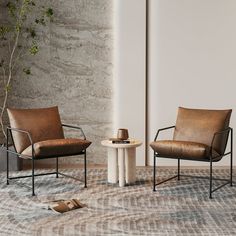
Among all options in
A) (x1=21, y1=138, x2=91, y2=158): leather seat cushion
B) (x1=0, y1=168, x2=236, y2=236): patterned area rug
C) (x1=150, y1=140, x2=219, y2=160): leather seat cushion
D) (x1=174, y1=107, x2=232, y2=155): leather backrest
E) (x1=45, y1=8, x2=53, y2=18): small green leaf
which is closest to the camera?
(x1=0, y1=168, x2=236, y2=236): patterned area rug

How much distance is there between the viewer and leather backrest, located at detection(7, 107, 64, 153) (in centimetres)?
577

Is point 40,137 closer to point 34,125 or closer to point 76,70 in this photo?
point 34,125

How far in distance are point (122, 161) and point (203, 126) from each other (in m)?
0.96

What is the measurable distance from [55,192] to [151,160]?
6.18 ft

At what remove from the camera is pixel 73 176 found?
637cm

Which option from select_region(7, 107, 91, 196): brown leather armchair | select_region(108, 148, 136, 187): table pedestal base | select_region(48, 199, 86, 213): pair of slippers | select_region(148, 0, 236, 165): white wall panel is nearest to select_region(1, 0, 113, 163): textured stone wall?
select_region(148, 0, 236, 165): white wall panel

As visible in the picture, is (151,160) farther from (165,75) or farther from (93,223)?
(93,223)

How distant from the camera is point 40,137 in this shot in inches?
233

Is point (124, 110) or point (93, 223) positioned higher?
point (124, 110)

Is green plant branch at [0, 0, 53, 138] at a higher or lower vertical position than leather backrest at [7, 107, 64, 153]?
higher

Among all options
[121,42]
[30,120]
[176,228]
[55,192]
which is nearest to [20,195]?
[55,192]

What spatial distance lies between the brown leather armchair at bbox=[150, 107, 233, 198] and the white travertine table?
292 mm

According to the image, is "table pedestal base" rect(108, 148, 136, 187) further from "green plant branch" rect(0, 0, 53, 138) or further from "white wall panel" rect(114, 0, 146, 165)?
"green plant branch" rect(0, 0, 53, 138)

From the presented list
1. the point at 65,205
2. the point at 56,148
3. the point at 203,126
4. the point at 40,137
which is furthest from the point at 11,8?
the point at 65,205
